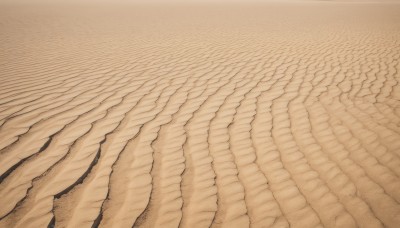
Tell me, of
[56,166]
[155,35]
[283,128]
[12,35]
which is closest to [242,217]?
[283,128]

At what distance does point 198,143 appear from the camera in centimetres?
303

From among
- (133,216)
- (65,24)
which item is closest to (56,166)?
(133,216)

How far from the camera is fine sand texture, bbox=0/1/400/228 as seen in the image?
2.14 meters

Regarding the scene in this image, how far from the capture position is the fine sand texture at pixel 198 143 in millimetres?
2143

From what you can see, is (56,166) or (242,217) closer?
(242,217)

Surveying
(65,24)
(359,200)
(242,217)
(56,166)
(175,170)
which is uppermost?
(65,24)

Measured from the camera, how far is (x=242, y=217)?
2123 mm

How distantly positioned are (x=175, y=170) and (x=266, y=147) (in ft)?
3.49

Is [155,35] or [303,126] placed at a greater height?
[155,35]

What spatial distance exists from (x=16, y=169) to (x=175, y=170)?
1.48 meters

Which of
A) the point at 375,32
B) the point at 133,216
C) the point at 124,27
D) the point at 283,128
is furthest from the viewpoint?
the point at 124,27

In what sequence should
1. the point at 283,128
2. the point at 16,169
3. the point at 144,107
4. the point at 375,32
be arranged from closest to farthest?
the point at 16,169 < the point at 283,128 < the point at 144,107 < the point at 375,32

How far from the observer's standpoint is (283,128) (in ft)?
11.0

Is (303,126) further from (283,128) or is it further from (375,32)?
(375,32)
